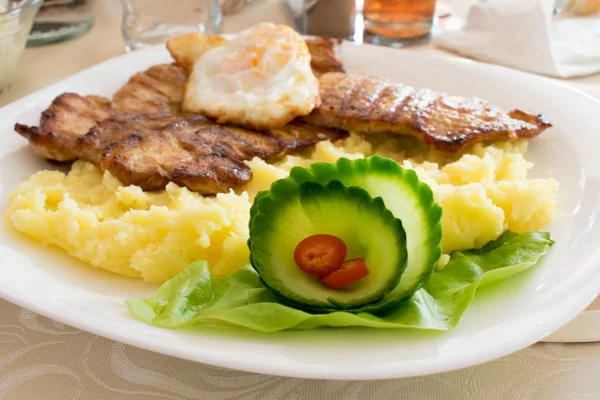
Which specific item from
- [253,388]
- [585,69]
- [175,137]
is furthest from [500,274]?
[585,69]

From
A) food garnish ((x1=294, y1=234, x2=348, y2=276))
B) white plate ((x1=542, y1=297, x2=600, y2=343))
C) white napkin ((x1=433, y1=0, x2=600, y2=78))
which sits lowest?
white napkin ((x1=433, y1=0, x2=600, y2=78))

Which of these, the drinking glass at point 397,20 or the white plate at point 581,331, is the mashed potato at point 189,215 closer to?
the white plate at point 581,331

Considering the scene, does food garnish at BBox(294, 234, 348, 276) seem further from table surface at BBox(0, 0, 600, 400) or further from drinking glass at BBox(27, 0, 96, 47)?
drinking glass at BBox(27, 0, 96, 47)

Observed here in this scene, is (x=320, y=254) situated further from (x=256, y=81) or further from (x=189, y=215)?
(x=256, y=81)

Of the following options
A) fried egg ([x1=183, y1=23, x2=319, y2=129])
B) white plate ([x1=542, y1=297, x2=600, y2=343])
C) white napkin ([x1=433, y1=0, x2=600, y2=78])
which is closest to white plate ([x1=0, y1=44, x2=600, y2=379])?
white plate ([x1=542, y1=297, x2=600, y2=343])

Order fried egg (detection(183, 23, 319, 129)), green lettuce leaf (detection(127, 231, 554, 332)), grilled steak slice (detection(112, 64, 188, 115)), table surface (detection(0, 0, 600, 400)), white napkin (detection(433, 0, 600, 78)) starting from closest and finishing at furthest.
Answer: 1. green lettuce leaf (detection(127, 231, 554, 332))
2. table surface (detection(0, 0, 600, 400))
3. fried egg (detection(183, 23, 319, 129))
4. grilled steak slice (detection(112, 64, 188, 115))
5. white napkin (detection(433, 0, 600, 78))

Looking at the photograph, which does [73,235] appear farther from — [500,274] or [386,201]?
[500,274]

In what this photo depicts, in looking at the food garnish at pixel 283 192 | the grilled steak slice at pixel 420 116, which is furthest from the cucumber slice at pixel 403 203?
the grilled steak slice at pixel 420 116
